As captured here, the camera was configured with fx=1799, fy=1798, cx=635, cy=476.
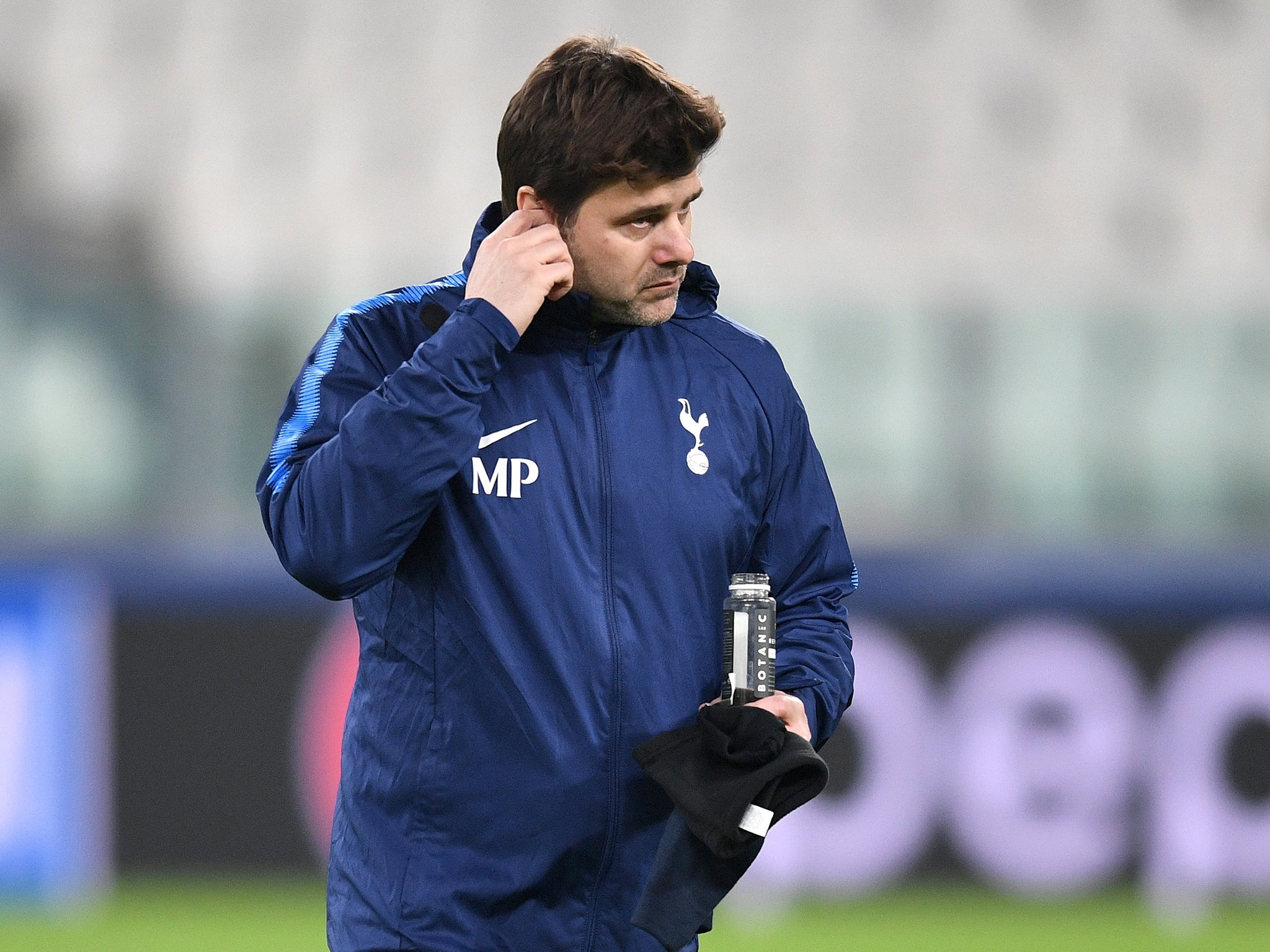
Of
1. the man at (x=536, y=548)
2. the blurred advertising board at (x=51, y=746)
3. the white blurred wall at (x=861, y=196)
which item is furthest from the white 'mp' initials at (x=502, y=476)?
the white blurred wall at (x=861, y=196)

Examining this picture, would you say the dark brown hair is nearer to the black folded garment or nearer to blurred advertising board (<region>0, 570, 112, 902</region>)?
the black folded garment

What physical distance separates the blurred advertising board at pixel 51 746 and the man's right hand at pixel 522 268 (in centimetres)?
399

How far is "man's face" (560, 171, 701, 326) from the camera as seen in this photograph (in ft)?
6.49

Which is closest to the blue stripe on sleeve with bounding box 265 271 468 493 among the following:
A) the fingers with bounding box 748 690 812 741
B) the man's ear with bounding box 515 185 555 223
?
the man's ear with bounding box 515 185 555 223

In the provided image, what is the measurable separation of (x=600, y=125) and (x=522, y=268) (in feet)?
0.58

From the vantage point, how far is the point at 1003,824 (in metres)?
5.55

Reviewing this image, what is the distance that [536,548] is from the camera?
76.5 inches

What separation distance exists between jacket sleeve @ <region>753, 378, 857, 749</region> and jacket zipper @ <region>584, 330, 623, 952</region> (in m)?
0.22

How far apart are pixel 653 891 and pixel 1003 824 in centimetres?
390

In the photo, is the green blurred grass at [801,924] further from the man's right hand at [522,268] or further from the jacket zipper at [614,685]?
the man's right hand at [522,268]

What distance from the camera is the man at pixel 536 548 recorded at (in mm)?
1907

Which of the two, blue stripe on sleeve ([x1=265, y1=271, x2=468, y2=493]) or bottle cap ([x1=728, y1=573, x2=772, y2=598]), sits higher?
blue stripe on sleeve ([x1=265, y1=271, x2=468, y2=493])

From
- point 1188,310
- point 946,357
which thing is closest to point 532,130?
point 946,357

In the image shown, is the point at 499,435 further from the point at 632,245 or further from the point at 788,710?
the point at 788,710
